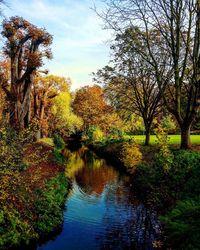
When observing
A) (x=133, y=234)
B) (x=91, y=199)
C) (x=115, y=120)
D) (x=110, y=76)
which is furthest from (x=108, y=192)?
(x=115, y=120)

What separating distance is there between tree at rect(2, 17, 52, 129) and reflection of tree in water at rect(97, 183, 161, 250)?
935 centimetres

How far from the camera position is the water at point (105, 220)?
11.8m

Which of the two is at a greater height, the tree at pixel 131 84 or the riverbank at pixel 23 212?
the tree at pixel 131 84

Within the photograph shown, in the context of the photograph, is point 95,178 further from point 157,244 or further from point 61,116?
point 61,116

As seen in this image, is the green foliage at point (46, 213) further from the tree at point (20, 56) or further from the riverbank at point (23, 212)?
the tree at point (20, 56)

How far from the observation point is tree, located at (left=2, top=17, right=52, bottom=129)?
22.1m

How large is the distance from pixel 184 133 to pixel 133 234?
11.2m

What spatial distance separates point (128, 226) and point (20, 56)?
14.8m

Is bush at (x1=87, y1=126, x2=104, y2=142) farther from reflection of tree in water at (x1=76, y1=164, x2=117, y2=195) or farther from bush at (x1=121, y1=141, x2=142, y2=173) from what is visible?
bush at (x1=121, y1=141, x2=142, y2=173)

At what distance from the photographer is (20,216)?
11.2 m

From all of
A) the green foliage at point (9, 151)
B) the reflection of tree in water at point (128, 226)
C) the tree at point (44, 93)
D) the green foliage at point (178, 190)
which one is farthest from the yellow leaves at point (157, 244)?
the tree at point (44, 93)

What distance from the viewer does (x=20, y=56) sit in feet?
75.8

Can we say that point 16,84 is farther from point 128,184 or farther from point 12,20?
point 128,184

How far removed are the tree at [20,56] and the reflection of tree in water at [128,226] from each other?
9.35 m
